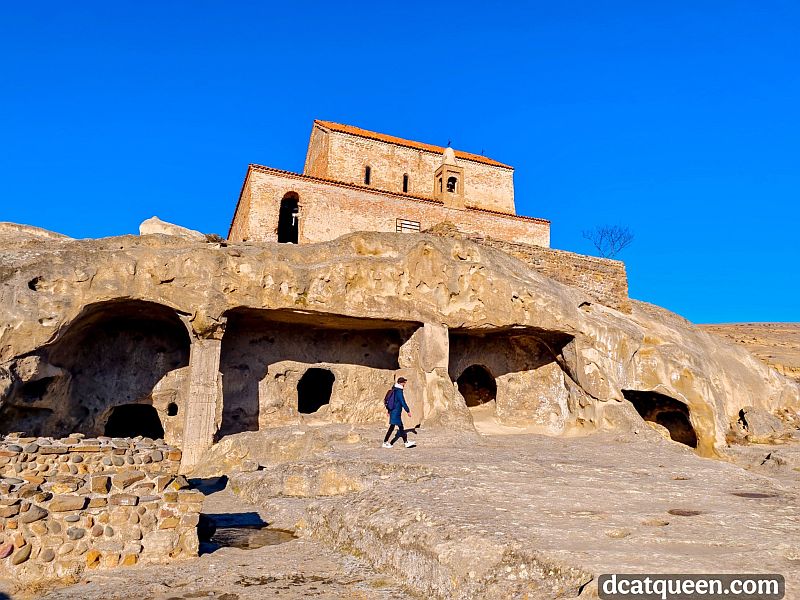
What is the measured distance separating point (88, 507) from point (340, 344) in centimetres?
950

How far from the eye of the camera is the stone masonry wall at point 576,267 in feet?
56.0

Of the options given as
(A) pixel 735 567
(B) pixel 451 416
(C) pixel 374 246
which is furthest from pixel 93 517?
(C) pixel 374 246

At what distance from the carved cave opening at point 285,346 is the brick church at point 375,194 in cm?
843

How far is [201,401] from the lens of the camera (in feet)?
40.3

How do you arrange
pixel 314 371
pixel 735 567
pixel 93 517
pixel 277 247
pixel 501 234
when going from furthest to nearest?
pixel 501 234
pixel 314 371
pixel 277 247
pixel 93 517
pixel 735 567

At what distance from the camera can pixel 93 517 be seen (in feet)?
18.6

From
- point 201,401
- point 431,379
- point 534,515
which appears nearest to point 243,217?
point 201,401

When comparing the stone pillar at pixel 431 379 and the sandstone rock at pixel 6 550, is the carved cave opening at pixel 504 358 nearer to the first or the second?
the stone pillar at pixel 431 379

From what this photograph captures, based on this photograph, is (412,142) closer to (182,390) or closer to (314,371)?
(314,371)

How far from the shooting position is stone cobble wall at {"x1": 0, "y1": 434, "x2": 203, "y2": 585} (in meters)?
5.38

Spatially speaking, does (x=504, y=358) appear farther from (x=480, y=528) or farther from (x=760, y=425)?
(x=480, y=528)

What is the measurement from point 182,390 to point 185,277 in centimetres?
292

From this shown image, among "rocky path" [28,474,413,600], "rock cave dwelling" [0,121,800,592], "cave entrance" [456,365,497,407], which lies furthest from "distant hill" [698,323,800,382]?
"rocky path" [28,474,413,600]

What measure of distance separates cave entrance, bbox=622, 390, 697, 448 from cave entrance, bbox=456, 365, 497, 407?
347 cm
